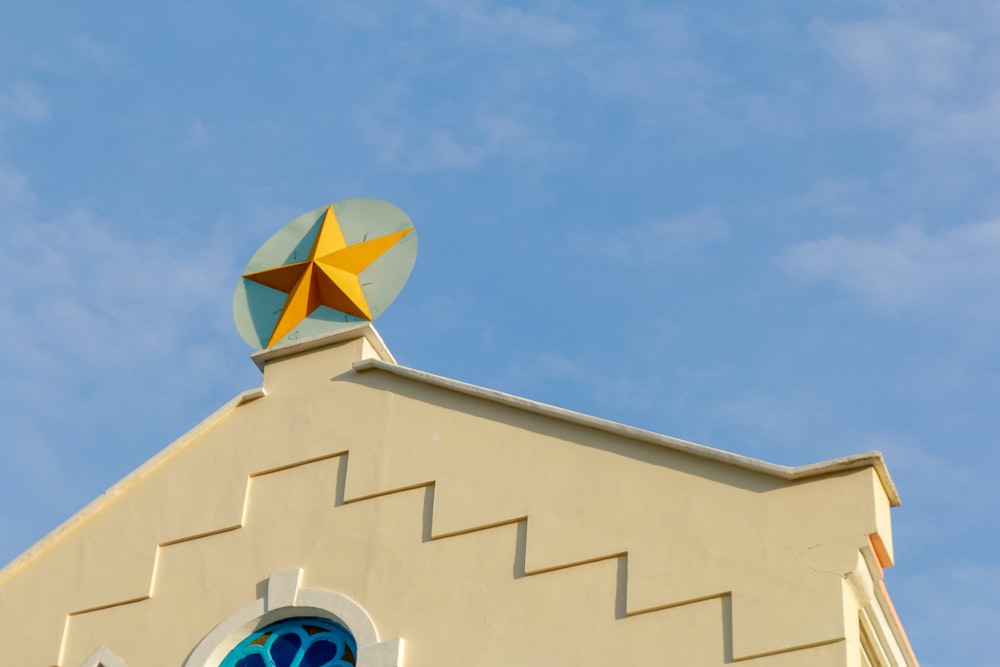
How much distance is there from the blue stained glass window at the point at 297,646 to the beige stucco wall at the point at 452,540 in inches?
10.8

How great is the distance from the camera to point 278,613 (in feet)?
42.8

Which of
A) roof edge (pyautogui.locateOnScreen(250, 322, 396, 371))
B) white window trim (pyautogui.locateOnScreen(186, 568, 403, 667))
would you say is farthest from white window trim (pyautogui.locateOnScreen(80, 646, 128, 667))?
roof edge (pyautogui.locateOnScreen(250, 322, 396, 371))

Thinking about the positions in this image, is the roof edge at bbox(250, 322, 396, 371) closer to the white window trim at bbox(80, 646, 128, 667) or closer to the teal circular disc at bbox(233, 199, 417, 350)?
the teal circular disc at bbox(233, 199, 417, 350)

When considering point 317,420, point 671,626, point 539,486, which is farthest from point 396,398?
point 671,626

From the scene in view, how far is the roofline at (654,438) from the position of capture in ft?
38.8

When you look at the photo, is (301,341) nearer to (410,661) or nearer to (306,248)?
(306,248)

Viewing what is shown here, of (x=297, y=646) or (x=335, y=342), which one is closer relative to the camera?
(x=297, y=646)

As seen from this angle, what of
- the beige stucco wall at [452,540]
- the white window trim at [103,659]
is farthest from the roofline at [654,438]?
the white window trim at [103,659]

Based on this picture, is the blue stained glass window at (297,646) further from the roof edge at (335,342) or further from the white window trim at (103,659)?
the roof edge at (335,342)

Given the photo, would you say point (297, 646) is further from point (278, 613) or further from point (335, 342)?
point (335, 342)

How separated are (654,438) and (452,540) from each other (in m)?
1.51

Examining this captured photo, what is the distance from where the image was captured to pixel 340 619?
12.7 meters

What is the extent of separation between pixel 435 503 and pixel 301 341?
2.21 m

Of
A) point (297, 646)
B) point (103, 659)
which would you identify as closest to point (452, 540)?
point (297, 646)
